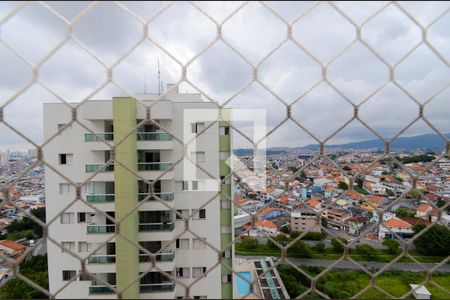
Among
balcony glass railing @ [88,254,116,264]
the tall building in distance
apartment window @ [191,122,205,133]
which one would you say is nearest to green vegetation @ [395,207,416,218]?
the tall building in distance

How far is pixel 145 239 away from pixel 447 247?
2506 mm

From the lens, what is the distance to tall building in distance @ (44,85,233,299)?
4.32 feet

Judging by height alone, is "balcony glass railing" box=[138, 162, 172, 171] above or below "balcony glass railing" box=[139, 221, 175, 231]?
above

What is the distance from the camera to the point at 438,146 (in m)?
0.71

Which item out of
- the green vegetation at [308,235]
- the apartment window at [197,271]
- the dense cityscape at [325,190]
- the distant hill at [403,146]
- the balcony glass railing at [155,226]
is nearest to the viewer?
the dense cityscape at [325,190]

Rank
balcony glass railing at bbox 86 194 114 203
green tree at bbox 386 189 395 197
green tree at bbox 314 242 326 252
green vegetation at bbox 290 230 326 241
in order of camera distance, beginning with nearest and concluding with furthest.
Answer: green tree at bbox 386 189 395 197 → green vegetation at bbox 290 230 326 241 → balcony glass railing at bbox 86 194 114 203 → green tree at bbox 314 242 326 252

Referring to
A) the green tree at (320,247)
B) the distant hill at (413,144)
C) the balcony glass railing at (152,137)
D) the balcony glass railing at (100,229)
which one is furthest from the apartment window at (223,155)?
the green tree at (320,247)

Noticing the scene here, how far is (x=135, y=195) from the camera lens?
1.59 meters

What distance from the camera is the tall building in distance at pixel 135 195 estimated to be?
1316 millimetres

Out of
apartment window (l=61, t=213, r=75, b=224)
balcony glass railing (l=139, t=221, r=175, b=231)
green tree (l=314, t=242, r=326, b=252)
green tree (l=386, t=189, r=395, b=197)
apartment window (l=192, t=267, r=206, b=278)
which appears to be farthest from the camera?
green tree (l=314, t=242, r=326, b=252)

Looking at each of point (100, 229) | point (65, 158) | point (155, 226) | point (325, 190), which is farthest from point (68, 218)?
point (325, 190)

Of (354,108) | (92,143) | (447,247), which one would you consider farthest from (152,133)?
(447,247)

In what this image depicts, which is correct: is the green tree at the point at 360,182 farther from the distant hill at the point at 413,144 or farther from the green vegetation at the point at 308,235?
the green vegetation at the point at 308,235

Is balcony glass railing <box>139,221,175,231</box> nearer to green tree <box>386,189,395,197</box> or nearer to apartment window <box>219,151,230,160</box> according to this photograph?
apartment window <box>219,151,230,160</box>
